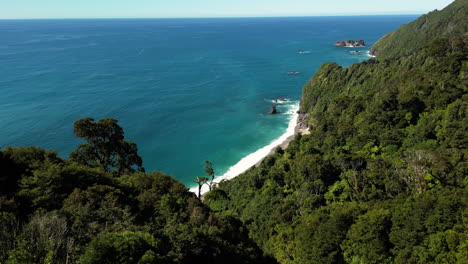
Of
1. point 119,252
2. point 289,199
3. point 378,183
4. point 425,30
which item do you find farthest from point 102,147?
point 425,30

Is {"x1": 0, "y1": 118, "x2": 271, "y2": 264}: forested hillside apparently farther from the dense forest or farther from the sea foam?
the sea foam

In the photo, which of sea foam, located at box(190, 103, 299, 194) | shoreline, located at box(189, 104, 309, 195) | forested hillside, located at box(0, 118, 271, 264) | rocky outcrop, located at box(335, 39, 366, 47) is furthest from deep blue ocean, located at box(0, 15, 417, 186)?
rocky outcrop, located at box(335, 39, 366, 47)

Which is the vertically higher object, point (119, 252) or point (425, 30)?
point (425, 30)

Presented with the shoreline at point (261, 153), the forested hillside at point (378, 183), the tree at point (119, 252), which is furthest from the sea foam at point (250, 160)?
the tree at point (119, 252)

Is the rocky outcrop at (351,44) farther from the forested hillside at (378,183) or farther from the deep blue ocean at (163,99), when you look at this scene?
the forested hillside at (378,183)

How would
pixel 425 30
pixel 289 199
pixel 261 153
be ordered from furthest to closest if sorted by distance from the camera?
pixel 425 30 < pixel 261 153 < pixel 289 199

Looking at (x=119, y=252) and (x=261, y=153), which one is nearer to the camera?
(x=119, y=252)

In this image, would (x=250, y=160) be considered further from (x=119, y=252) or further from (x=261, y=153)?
(x=119, y=252)
